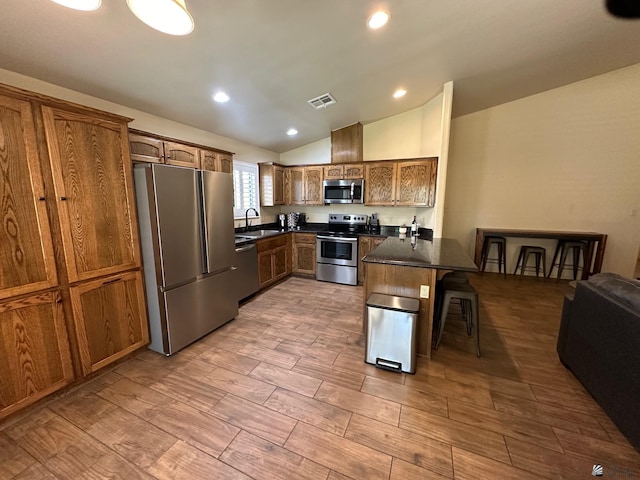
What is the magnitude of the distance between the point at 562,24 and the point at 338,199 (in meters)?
3.27

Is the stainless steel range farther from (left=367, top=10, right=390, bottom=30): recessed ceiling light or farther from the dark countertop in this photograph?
(left=367, top=10, right=390, bottom=30): recessed ceiling light

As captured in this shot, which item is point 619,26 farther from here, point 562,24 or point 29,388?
point 29,388

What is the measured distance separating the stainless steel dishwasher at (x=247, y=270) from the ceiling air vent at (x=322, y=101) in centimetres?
210

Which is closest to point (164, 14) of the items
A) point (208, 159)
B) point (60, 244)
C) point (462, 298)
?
point (60, 244)

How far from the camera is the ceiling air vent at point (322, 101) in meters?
3.23

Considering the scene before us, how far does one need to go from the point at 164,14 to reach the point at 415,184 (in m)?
3.80

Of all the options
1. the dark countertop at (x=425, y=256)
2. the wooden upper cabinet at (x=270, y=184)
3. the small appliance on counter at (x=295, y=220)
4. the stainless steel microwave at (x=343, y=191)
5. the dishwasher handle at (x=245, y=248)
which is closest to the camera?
the dark countertop at (x=425, y=256)

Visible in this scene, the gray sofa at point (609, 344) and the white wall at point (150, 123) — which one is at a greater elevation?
the white wall at point (150, 123)

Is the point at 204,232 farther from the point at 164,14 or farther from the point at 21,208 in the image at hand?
the point at 164,14

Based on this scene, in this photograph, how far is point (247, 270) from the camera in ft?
11.8

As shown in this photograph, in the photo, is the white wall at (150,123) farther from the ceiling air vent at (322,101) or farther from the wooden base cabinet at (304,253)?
the wooden base cabinet at (304,253)

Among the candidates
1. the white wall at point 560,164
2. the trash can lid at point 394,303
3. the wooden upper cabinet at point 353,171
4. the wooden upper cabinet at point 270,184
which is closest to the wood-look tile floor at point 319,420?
the trash can lid at point 394,303

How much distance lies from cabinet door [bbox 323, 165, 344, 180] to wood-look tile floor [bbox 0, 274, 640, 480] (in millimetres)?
3002

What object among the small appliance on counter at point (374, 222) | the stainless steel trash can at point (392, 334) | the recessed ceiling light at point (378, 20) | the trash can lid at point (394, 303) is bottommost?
the stainless steel trash can at point (392, 334)
